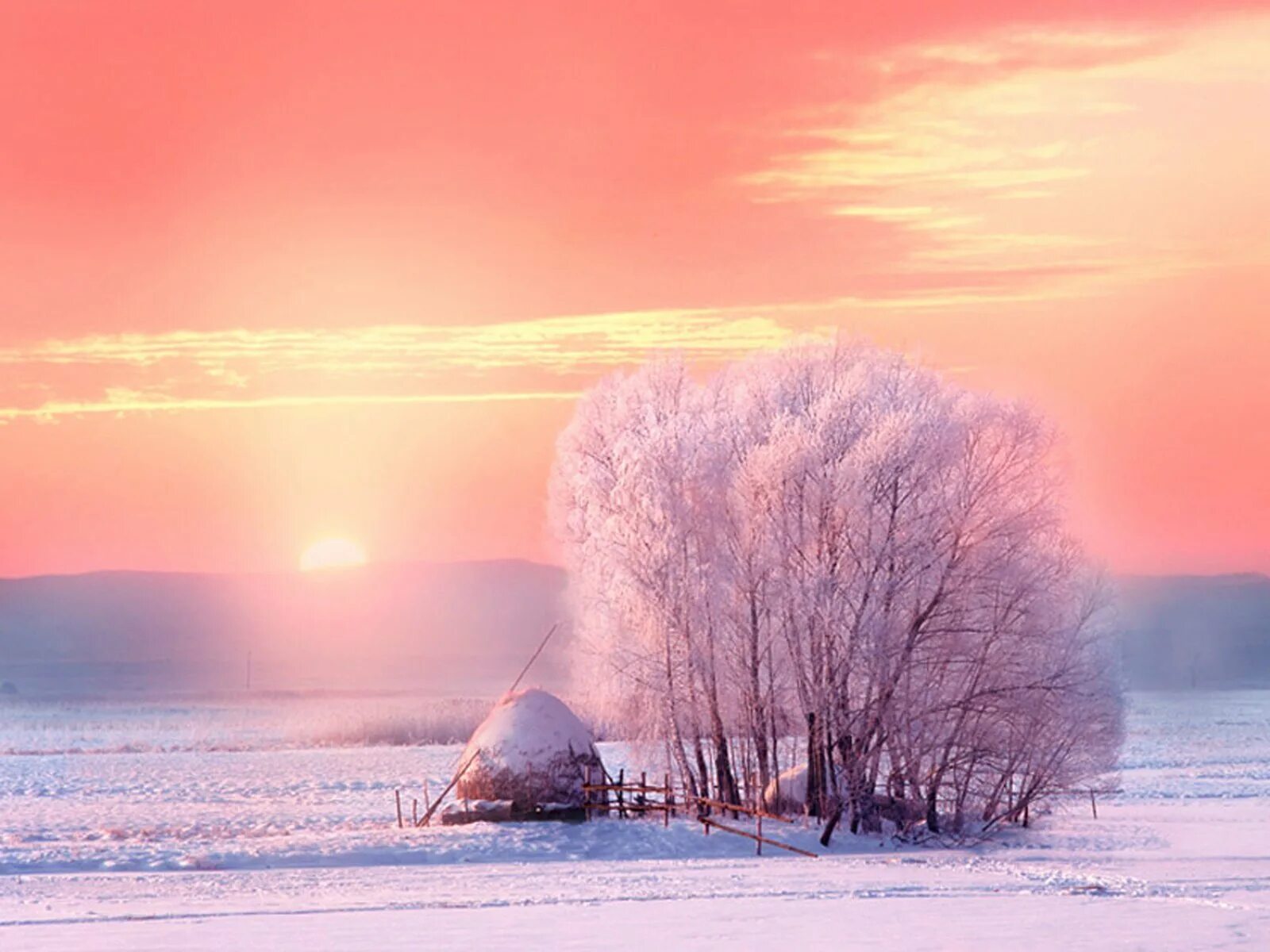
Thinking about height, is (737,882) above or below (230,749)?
below

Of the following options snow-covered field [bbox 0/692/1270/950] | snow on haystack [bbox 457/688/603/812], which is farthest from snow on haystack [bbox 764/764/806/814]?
snow on haystack [bbox 457/688/603/812]

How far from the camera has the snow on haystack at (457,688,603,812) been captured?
46125 mm

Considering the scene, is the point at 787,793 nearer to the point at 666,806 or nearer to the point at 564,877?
the point at 666,806

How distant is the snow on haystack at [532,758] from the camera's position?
151ft

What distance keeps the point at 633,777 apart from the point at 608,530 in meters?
12.9

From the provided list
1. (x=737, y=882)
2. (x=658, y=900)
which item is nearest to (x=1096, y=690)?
(x=737, y=882)

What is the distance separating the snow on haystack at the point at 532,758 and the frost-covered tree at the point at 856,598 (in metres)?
2.82

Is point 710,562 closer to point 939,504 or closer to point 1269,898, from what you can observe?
point 939,504

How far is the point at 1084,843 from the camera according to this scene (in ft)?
145

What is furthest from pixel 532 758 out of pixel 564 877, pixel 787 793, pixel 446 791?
pixel 564 877

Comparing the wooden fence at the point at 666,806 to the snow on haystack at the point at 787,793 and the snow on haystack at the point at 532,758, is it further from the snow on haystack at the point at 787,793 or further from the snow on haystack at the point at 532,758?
the snow on haystack at the point at 787,793

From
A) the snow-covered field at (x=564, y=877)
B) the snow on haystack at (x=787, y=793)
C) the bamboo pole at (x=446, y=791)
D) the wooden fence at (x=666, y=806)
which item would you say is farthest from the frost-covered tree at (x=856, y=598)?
the bamboo pole at (x=446, y=791)

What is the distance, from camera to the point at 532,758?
46.3m

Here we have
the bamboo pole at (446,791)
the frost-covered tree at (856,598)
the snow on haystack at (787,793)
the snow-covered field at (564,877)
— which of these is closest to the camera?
the snow-covered field at (564,877)
